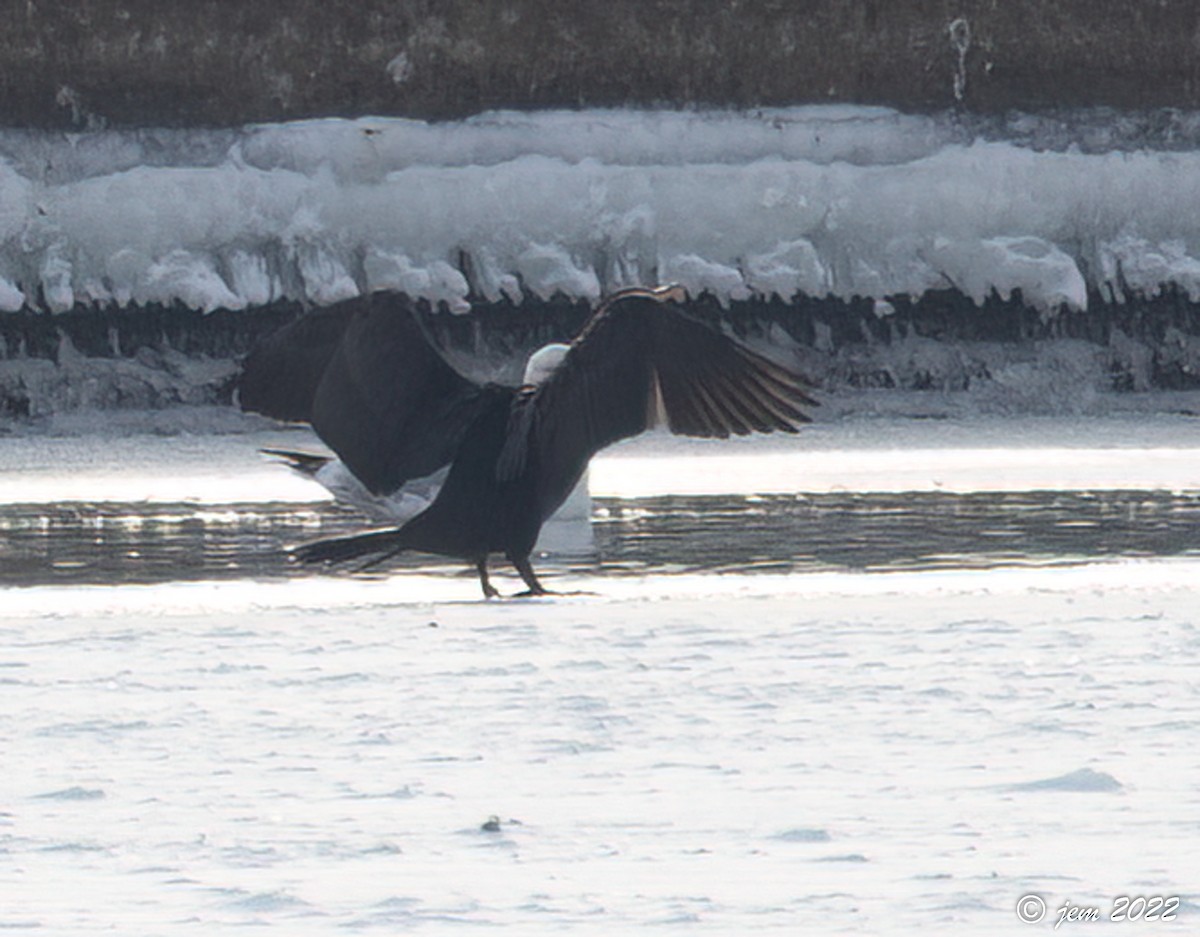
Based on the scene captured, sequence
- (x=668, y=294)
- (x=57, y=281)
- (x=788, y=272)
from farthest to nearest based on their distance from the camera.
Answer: (x=788, y=272) → (x=57, y=281) → (x=668, y=294)

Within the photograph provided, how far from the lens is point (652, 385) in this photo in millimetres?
7473

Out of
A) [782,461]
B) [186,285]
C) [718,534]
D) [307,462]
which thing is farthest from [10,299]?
[307,462]

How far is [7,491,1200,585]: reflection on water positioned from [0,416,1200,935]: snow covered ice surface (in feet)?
1.60

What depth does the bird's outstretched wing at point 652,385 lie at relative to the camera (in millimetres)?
7289

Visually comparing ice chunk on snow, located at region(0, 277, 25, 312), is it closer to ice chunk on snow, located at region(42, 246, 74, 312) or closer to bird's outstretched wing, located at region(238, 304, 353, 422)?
ice chunk on snow, located at region(42, 246, 74, 312)

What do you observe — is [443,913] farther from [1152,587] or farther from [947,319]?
[947,319]

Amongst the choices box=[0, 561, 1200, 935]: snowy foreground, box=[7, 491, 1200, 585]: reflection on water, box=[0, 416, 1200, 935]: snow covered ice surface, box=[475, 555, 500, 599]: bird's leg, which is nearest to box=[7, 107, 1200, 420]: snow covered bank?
box=[7, 491, 1200, 585]: reflection on water

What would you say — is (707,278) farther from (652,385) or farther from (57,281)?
(652,385)

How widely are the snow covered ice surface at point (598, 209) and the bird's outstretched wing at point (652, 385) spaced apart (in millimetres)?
10493

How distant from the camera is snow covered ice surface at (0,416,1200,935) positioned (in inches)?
149

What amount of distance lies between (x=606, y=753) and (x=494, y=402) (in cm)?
284

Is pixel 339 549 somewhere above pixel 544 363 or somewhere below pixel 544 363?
below

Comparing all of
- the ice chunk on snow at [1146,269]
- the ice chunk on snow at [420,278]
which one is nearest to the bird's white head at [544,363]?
the ice chunk on snow at [420,278]

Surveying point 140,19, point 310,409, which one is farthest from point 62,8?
point 310,409
